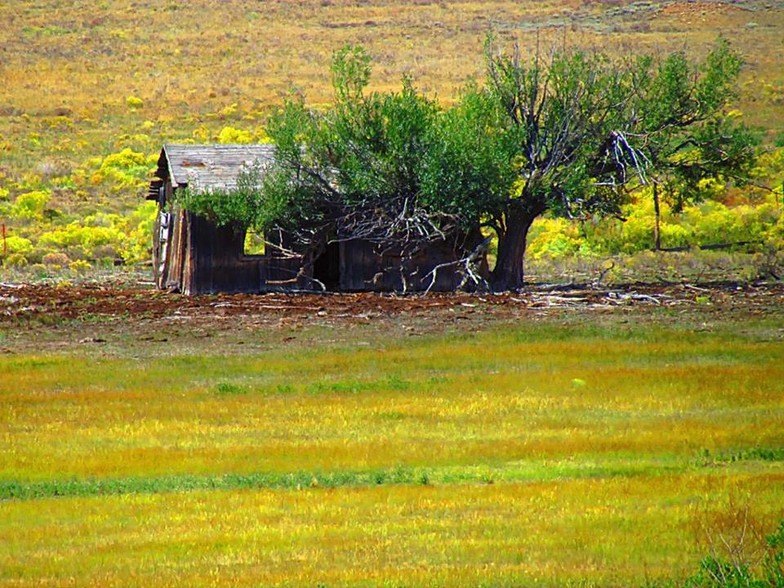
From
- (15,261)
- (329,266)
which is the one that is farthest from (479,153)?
(15,261)

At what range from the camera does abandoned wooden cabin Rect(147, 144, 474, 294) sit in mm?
38500

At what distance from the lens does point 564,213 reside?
37094 mm

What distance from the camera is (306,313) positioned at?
32.7 m

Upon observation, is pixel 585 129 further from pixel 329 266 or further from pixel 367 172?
pixel 329 266

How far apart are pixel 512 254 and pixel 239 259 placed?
734 centimetres

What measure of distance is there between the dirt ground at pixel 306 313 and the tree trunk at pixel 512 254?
80 cm

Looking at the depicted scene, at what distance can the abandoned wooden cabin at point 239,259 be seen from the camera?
3850 cm

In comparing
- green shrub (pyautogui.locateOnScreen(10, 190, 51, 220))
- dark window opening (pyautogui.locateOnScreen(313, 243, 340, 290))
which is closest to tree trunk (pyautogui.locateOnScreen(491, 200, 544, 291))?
dark window opening (pyautogui.locateOnScreen(313, 243, 340, 290))

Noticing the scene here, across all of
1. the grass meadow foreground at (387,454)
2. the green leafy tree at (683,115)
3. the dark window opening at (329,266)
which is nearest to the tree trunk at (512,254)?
the green leafy tree at (683,115)

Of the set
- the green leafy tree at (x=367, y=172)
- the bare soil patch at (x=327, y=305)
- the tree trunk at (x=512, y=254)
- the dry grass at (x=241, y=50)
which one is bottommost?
the bare soil patch at (x=327, y=305)

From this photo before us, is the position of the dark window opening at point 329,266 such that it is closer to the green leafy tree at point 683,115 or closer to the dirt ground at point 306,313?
the dirt ground at point 306,313

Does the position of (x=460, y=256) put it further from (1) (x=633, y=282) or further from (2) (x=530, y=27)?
(2) (x=530, y=27)

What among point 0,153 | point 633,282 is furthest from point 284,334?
point 0,153

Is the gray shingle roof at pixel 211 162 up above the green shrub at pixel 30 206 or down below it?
above
